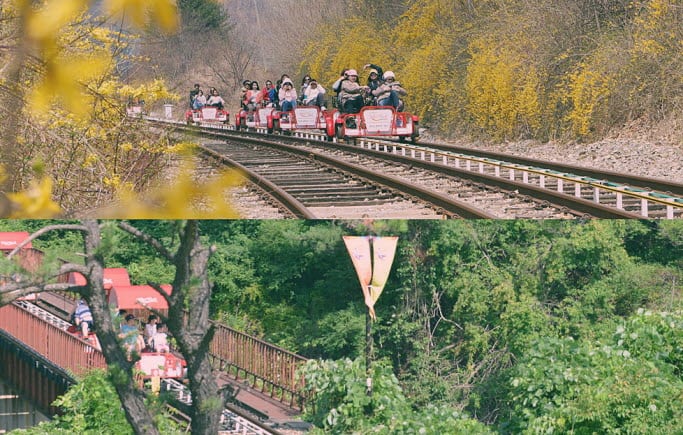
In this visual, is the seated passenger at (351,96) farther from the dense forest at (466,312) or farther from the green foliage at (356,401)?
the green foliage at (356,401)

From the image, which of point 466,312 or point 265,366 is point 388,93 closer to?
point 466,312

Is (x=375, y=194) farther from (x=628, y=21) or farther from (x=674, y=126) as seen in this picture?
(x=628, y=21)

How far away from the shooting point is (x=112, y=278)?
105 inches

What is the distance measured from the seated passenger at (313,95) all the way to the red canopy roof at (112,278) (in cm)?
2026

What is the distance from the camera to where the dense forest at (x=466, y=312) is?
125 inches

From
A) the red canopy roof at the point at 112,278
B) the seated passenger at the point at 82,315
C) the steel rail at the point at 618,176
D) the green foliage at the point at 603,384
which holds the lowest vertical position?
the green foliage at the point at 603,384

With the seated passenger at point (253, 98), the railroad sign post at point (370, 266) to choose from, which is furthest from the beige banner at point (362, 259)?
the seated passenger at point (253, 98)

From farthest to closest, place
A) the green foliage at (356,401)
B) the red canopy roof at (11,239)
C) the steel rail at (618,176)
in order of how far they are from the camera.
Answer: the steel rail at (618,176) < the green foliage at (356,401) < the red canopy roof at (11,239)

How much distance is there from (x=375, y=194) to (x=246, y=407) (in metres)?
5.91

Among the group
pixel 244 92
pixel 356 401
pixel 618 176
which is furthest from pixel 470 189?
pixel 244 92

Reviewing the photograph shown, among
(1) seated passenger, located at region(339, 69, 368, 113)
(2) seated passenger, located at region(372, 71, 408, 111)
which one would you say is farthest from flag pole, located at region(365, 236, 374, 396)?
(1) seated passenger, located at region(339, 69, 368, 113)

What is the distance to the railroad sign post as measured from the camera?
3193mm

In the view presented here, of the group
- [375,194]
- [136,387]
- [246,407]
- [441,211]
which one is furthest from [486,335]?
[375,194]

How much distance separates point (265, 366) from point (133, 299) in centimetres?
56
